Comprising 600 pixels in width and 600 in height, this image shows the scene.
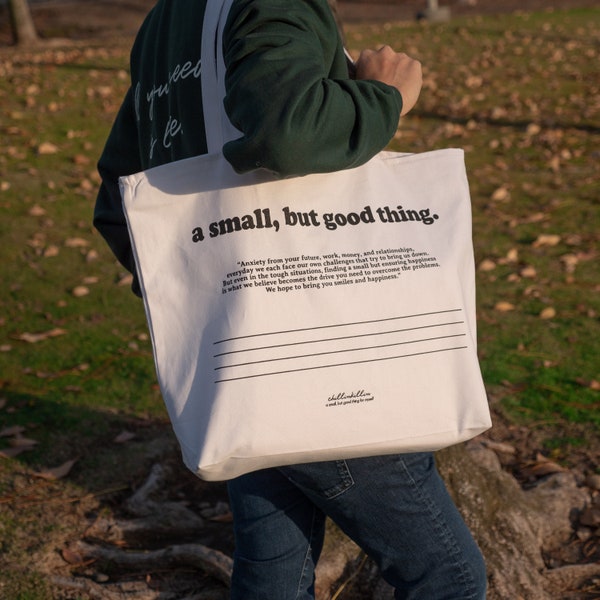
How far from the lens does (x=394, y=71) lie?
5.37ft

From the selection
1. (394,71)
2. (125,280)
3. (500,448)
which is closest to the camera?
(394,71)

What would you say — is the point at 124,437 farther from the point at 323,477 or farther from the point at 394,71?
the point at 394,71

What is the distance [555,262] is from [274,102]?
458 centimetres

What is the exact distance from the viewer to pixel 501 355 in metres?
4.39

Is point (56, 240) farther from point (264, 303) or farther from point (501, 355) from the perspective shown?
point (264, 303)

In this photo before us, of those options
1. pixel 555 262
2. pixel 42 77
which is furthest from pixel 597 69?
pixel 42 77

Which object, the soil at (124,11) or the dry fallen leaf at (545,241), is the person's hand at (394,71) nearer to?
the dry fallen leaf at (545,241)

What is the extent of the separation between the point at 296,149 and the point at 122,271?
14.1ft

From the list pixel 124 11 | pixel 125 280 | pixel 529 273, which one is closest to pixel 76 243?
pixel 125 280

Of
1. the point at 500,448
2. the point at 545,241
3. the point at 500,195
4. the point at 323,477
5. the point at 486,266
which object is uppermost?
the point at 323,477

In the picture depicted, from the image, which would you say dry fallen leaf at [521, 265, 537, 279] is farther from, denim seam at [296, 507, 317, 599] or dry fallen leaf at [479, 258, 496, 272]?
denim seam at [296, 507, 317, 599]

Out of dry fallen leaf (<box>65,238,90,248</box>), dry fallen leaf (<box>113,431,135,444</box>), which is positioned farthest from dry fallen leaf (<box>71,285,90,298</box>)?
dry fallen leaf (<box>113,431,135,444</box>)

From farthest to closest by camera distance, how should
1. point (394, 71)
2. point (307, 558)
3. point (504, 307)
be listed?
point (504, 307) < point (307, 558) < point (394, 71)

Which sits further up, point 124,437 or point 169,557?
point 169,557
